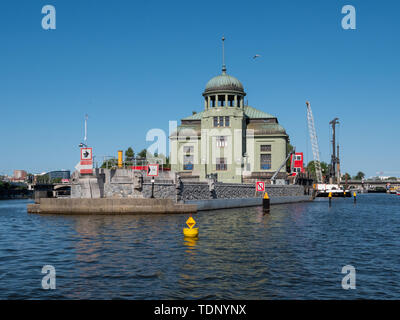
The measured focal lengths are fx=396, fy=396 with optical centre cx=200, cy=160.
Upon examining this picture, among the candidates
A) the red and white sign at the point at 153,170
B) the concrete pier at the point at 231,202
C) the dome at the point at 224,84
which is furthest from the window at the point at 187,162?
the red and white sign at the point at 153,170

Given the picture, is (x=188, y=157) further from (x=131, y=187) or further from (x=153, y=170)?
(x=131, y=187)

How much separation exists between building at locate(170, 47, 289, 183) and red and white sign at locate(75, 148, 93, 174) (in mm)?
39722

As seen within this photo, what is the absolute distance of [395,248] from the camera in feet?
75.6

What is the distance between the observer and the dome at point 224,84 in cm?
8588

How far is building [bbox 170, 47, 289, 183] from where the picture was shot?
3401 inches

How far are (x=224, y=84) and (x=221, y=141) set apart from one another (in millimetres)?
12514

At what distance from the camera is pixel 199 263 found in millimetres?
17875

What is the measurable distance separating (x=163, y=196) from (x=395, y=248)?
99.4 feet

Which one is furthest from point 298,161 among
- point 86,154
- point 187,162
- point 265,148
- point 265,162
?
point 86,154

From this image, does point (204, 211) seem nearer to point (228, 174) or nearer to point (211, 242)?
point (211, 242)

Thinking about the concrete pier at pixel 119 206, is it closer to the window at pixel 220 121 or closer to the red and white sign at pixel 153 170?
the red and white sign at pixel 153 170

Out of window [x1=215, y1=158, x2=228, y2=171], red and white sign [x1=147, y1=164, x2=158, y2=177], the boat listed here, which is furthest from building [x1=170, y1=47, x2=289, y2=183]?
red and white sign [x1=147, y1=164, x2=158, y2=177]
